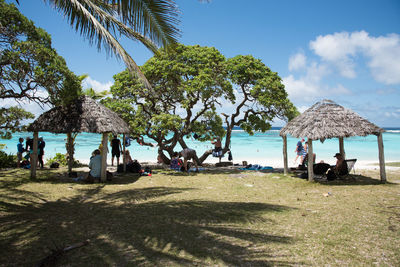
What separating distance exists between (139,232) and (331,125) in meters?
7.70

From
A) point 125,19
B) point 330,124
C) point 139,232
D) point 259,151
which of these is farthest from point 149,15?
point 259,151

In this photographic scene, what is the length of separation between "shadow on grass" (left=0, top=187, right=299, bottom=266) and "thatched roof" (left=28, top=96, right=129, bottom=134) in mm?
3350

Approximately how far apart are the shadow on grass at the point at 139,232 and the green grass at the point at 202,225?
0.01 metres

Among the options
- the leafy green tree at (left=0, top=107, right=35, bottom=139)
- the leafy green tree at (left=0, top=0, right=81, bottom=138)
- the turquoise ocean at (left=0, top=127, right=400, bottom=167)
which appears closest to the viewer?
the leafy green tree at (left=0, top=0, right=81, bottom=138)

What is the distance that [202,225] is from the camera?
473cm

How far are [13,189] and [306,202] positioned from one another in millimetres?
7874

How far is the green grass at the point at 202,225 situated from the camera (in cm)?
348

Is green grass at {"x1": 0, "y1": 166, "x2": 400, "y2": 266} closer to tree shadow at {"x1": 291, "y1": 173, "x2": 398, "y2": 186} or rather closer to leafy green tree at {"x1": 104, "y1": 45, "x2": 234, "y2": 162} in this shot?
tree shadow at {"x1": 291, "y1": 173, "x2": 398, "y2": 186}

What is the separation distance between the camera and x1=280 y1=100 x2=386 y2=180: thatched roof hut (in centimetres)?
915

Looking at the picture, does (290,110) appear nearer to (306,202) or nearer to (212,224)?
(306,202)

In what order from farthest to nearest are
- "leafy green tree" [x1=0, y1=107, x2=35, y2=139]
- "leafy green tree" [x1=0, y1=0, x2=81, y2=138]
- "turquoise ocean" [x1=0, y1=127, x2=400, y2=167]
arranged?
"turquoise ocean" [x1=0, y1=127, x2=400, y2=167], "leafy green tree" [x1=0, y1=107, x2=35, y2=139], "leafy green tree" [x1=0, y1=0, x2=81, y2=138]

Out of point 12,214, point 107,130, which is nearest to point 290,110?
point 107,130

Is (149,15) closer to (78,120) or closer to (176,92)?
(78,120)

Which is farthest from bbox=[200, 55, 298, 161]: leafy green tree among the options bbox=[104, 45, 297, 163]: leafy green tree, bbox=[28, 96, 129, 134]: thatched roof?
bbox=[28, 96, 129, 134]: thatched roof
